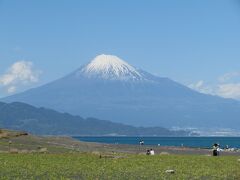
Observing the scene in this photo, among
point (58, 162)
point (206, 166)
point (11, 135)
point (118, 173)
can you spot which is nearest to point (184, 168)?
point (206, 166)

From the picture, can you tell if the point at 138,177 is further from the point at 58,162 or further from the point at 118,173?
the point at 58,162

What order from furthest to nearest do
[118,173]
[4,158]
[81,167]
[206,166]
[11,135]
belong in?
[11,135] < [4,158] < [206,166] < [81,167] < [118,173]

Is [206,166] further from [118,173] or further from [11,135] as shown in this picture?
[11,135]

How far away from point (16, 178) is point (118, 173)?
698 cm

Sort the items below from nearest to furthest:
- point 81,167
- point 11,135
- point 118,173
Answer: point 118,173 < point 81,167 < point 11,135

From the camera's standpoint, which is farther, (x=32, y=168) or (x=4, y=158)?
(x=4, y=158)

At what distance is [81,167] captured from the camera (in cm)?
4312

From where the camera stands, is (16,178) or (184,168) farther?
(184,168)

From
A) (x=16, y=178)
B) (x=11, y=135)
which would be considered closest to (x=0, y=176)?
(x=16, y=178)

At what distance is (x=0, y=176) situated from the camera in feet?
117

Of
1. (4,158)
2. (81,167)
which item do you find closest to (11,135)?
(4,158)

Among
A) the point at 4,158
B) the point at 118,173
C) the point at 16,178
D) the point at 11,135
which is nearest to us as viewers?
the point at 16,178

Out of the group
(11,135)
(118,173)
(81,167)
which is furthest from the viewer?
(11,135)

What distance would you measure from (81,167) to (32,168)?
11.5 feet
